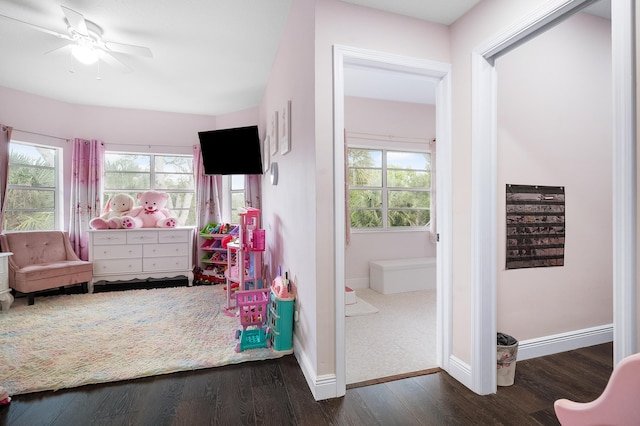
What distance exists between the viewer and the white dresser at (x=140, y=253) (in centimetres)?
412

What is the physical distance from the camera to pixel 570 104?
2.33 meters

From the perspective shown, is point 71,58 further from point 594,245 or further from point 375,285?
point 594,245

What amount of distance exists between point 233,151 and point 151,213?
1.60 metres

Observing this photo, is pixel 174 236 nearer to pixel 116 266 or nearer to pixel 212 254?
pixel 212 254

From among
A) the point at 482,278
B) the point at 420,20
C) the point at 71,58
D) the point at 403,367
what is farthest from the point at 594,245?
the point at 71,58

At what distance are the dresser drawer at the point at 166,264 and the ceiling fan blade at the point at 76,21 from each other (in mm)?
2848

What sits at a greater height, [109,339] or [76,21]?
[76,21]

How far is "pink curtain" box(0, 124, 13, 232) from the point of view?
3725mm

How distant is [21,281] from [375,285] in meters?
4.15

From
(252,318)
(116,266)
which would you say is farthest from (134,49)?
(116,266)

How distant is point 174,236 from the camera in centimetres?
442

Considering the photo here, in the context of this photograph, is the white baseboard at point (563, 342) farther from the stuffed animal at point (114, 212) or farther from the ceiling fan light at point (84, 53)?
the stuffed animal at point (114, 212)

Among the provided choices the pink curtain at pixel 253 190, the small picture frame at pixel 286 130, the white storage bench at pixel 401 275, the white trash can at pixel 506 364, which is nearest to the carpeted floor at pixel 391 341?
the white storage bench at pixel 401 275

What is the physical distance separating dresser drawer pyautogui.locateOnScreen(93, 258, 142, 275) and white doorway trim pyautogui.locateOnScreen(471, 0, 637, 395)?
13.9ft
